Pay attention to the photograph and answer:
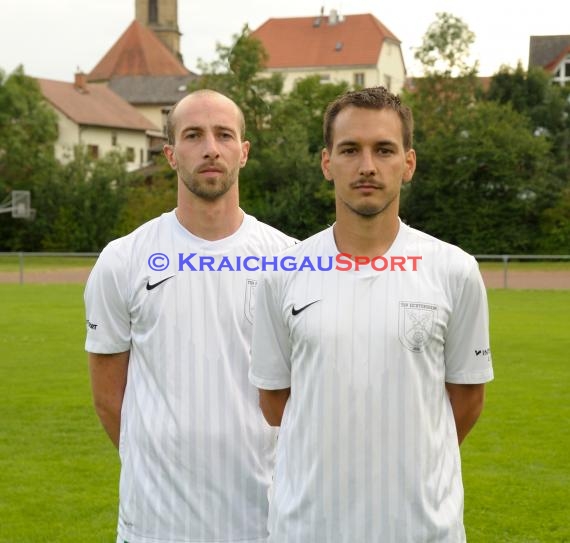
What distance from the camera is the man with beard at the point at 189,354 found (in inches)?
143

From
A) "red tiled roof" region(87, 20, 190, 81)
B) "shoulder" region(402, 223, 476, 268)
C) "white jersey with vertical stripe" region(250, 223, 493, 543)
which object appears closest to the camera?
"white jersey with vertical stripe" region(250, 223, 493, 543)

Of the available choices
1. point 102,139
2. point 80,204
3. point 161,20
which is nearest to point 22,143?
point 80,204

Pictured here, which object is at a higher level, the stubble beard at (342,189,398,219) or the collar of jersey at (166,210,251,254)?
the stubble beard at (342,189,398,219)

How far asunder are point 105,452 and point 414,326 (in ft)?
20.8

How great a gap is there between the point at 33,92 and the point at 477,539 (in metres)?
56.4

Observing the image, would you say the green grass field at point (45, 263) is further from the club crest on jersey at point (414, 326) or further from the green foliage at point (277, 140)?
the club crest on jersey at point (414, 326)

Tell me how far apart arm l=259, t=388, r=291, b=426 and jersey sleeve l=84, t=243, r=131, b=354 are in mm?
630

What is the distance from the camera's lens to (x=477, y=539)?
661cm

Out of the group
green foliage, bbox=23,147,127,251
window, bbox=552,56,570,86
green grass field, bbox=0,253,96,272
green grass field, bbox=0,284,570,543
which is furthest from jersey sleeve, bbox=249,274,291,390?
window, bbox=552,56,570,86

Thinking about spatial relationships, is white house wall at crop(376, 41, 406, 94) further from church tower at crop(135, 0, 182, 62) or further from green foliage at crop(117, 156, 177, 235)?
green foliage at crop(117, 156, 177, 235)

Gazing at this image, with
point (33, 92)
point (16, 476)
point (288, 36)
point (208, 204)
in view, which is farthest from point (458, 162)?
point (288, 36)

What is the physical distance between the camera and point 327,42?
95562 millimetres

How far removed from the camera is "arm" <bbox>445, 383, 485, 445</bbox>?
3.23m

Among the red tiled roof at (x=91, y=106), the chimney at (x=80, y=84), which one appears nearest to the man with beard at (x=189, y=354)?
the red tiled roof at (x=91, y=106)
